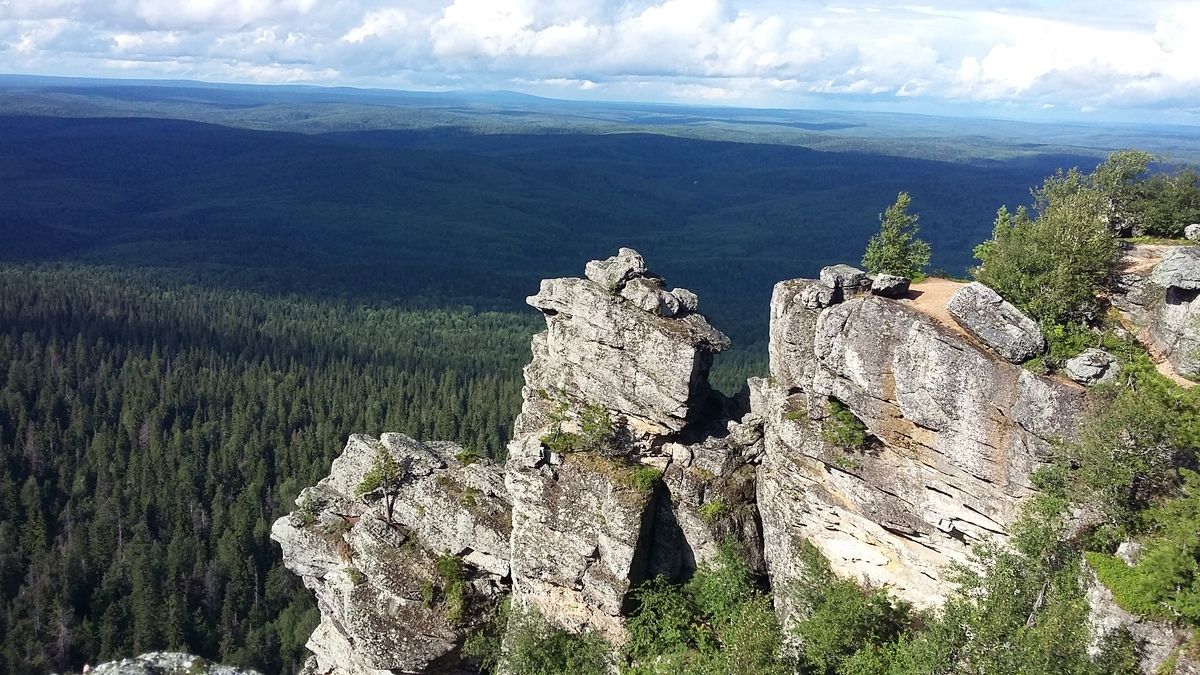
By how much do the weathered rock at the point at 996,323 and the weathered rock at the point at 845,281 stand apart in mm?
4161

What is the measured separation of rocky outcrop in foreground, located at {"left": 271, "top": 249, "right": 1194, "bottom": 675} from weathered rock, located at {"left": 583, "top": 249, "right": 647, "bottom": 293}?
116mm

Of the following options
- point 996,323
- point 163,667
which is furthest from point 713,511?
point 163,667

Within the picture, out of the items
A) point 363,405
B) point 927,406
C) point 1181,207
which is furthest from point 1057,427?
point 363,405

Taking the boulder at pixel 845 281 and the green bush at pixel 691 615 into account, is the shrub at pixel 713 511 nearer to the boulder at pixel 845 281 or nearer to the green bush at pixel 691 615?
the green bush at pixel 691 615

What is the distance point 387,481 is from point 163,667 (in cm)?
1515

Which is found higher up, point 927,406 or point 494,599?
point 927,406

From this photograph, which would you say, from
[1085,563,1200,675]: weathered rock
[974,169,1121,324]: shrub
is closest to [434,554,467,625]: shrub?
[1085,563,1200,675]: weathered rock

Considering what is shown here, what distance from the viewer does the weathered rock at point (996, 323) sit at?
26.3 metres

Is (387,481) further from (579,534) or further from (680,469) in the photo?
(680,469)

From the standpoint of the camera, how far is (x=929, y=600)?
91.8 ft

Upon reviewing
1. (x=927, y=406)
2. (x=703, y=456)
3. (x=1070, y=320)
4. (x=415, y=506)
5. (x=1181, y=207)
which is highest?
(x=1181, y=207)

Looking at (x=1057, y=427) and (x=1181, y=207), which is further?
(x=1181, y=207)

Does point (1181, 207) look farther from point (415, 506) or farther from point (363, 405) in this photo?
point (363, 405)

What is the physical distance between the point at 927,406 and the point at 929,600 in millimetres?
7020
